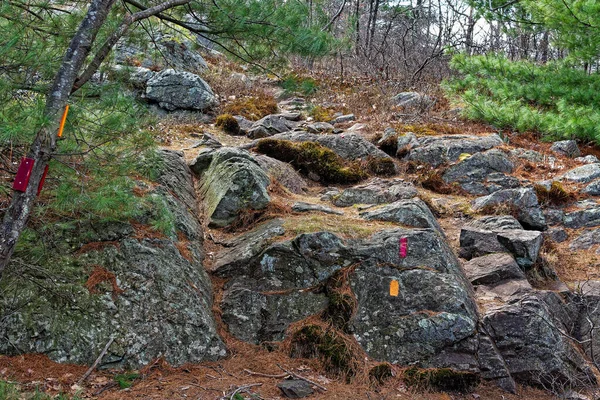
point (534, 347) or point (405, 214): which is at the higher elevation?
point (405, 214)

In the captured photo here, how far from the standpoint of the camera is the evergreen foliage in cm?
970

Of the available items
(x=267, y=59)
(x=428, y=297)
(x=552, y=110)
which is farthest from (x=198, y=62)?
(x=428, y=297)

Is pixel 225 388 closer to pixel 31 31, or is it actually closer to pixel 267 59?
pixel 267 59

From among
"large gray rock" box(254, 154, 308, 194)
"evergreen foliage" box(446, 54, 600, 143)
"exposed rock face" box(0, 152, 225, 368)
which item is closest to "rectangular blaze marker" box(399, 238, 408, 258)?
"exposed rock face" box(0, 152, 225, 368)

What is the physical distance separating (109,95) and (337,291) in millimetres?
2669

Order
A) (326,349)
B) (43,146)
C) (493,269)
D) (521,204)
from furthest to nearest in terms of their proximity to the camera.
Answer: (521,204) < (493,269) < (326,349) < (43,146)

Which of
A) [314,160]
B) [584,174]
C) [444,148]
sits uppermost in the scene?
[444,148]

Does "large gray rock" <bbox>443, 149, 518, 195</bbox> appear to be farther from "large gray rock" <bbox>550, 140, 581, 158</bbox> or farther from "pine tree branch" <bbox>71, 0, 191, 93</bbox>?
"pine tree branch" <bbox>71, 0, 191, 93</bbox>

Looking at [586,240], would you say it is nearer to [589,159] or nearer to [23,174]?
[589,159]

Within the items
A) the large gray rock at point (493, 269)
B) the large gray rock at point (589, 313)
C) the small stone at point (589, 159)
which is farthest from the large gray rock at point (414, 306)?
the small stone at point (589, 159)

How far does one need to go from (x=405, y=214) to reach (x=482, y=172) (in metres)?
3.21

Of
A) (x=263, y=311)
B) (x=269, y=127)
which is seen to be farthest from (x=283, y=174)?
(x=263, y=311)

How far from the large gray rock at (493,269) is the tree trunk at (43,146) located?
4439mm

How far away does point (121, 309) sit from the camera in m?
4.31
